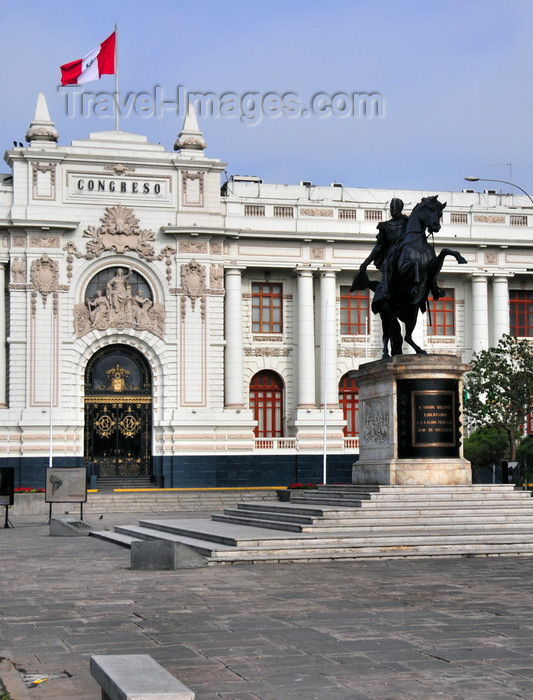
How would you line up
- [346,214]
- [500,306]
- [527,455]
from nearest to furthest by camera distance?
[527,455] < [346,214] < [500,306]

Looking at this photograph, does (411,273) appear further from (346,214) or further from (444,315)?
(444,315)

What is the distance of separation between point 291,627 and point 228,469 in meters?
40.3

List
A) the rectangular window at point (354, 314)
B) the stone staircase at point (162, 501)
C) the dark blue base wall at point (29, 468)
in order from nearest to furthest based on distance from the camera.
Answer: the stone staircase at point (162, 501) < the dark blue base wall at point (29, 468) < the rectangular window at point (354, 314)

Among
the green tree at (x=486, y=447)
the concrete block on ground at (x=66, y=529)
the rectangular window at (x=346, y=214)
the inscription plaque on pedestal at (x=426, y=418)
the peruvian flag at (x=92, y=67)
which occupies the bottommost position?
the concrete block on ground at (x=66, y=529)

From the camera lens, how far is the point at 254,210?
54.4m

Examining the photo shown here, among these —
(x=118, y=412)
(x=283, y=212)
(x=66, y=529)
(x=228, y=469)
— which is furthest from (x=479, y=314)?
(x=66, y=529)

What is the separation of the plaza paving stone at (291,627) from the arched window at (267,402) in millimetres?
36346

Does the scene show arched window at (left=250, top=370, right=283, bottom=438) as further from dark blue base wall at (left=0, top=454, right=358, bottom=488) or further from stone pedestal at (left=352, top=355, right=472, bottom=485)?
stone pedestal at (left=352, top=355, right=472, bottom=485)

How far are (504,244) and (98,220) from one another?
66.2 feet

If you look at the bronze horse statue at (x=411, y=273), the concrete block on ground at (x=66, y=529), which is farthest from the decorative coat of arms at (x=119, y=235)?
the bronze horse statue at (x=411, y=273)

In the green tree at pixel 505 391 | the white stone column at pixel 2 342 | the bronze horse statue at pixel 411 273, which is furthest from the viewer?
the white stone column at pixel 2 342

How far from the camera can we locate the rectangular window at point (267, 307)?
55.6 meters

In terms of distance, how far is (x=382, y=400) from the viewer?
82.2 feet

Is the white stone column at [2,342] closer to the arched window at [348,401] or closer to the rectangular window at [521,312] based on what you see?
the arched window at [348,401]
